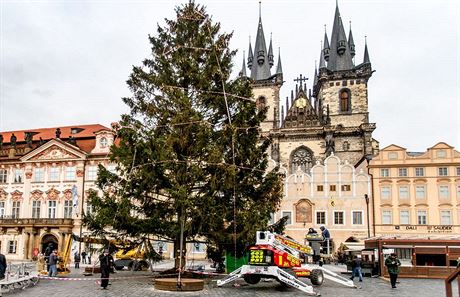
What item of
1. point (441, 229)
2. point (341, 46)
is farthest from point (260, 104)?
point (341, 46)

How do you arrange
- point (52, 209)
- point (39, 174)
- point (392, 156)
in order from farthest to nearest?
point (39, 174) → point (52, 209) → point (392, 156)

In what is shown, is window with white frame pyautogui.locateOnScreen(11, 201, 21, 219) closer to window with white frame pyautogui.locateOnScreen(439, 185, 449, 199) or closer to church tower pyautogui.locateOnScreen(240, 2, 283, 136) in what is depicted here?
church tower pyautogui.locateOnScreen(240, 2, 283, 136)

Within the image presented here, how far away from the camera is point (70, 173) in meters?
44.8

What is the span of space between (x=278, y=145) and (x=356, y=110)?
1096 cm

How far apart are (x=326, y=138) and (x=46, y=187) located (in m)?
32.2

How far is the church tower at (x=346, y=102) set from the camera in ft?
190

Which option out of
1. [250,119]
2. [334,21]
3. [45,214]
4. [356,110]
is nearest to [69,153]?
[45,214]

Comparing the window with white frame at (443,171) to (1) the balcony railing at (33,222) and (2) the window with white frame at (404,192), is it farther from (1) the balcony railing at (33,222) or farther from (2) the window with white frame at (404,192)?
(1) the balcony railing at (33,222)

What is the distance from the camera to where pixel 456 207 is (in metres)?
40.9

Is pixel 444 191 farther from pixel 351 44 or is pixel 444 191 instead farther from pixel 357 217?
pixel 351 44

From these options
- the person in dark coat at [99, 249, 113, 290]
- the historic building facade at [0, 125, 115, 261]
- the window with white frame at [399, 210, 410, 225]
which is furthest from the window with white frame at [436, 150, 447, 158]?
the person in dark coat at [99, 249, 113, 290]

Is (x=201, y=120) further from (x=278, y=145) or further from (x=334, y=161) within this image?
(x=278, y=145)

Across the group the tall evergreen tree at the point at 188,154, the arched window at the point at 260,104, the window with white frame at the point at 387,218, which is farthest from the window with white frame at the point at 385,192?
the tall evergreen tree at the point at 188,154

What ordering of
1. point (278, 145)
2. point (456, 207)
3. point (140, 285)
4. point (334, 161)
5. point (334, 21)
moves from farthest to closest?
point (334, 21) → point (278, 145) → point (334, 161) → point (456, 207) → point (140, 285)
